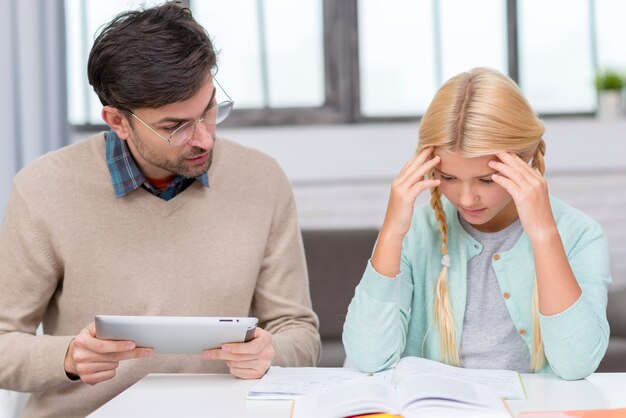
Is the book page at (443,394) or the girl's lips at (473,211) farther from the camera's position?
the girl's lips at (473,211)

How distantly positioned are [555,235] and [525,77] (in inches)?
91.9

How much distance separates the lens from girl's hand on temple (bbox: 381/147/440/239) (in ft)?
5.79

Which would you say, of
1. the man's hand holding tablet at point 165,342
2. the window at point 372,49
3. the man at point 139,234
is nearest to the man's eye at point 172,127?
the man at point 139,234

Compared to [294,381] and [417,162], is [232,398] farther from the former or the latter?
[417,162]

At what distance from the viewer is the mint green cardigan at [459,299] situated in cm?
162

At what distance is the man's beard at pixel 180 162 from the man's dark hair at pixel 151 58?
0.32 feet

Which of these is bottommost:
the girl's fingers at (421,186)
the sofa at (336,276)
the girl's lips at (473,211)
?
the sofa at (336,276)

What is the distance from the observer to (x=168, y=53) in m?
1.82

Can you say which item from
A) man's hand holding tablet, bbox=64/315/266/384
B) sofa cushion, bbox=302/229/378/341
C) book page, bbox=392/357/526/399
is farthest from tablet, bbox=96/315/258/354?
sofa cushion, bbox=302/229/378/341

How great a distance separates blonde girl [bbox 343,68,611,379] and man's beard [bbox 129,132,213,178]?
40 cm

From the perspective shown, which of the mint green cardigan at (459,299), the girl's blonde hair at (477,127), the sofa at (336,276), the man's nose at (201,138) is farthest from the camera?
the sofa at (336,276)

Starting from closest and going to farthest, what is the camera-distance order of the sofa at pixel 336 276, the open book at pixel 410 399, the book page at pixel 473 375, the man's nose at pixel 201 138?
the open book at pixel 410 399
the book page at pixel 473 375
the man's nose at pixel 201 138
the sofa at pixel 336 276

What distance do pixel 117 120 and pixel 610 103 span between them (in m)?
2.48

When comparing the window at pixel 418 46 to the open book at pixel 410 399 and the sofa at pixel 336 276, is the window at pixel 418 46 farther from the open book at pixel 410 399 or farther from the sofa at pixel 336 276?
the open book at pixel 410 399
